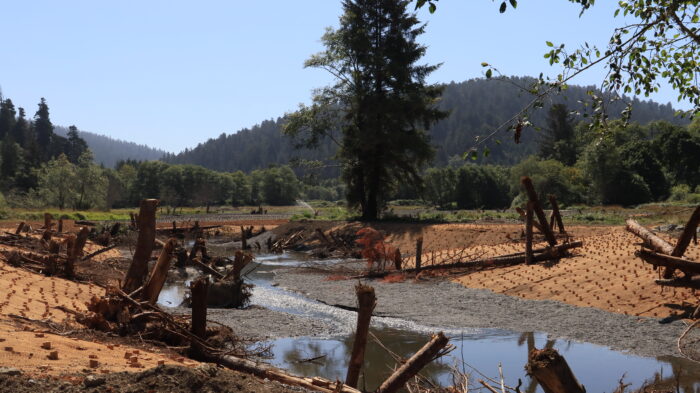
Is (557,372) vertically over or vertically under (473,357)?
over

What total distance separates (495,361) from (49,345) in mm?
7765

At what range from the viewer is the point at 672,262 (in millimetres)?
13445

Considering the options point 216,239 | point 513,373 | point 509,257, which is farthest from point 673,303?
point 216,239

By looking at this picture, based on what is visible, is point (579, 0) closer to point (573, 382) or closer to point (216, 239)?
point (573, 382)

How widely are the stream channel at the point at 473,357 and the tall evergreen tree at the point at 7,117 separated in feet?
486

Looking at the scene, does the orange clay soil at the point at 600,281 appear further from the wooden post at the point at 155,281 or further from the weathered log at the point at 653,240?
the wooden post at the point at 155,281

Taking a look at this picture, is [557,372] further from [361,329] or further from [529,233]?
[529,233]

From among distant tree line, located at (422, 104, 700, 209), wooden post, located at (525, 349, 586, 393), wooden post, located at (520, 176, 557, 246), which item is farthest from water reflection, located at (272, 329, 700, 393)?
distant tree line, located at (422, 104, 700, 209)

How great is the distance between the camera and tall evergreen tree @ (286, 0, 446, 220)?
1540 inches

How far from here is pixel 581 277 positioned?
57.8 feet

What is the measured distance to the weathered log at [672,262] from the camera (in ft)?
43.5

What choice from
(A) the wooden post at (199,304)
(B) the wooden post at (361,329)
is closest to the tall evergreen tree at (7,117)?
(A) the wooden post at (199,304)

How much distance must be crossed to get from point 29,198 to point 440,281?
71.8 metres

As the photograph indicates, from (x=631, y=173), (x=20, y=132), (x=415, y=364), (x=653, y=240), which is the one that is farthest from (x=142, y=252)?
(x=20, y=132)
